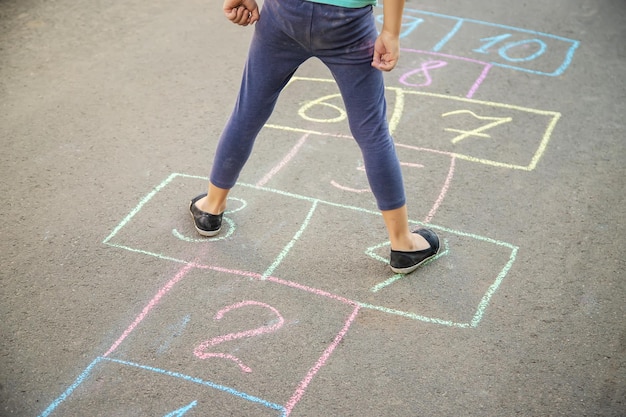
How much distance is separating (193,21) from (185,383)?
348cm

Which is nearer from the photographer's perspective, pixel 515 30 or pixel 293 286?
pixel 293 286

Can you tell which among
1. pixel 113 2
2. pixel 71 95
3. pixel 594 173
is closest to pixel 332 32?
pixel 594 173

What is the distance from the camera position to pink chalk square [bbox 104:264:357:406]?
2.59 m

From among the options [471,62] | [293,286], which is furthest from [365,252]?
[471,62]

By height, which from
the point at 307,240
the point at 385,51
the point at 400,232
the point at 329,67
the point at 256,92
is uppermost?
the point at 385,51

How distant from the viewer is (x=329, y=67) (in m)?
2.81

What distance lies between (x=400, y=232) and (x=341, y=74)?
0.67m

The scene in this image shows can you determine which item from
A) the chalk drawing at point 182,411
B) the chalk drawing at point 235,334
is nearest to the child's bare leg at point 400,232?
the chalk drawing at point 235,334

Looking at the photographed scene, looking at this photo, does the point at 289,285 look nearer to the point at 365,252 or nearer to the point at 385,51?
the point at 365,252

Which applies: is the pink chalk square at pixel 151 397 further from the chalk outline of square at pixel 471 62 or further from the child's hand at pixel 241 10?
the chalk outline of square at pixel 471 62

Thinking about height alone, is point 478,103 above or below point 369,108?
Answer: below

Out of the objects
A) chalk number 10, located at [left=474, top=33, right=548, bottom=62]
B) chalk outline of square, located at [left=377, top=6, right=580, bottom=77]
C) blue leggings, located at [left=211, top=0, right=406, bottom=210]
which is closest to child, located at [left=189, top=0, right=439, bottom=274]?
blue leggings, located at [left=211, top=0, right=406, bottom=210]

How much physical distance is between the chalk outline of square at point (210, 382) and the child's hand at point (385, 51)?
88 cm

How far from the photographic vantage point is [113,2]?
5758mm
